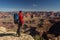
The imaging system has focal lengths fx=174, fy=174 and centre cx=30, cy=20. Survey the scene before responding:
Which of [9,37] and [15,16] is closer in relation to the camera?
[15,16]

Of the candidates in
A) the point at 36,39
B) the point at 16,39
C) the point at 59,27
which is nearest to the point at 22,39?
the point at 16,39

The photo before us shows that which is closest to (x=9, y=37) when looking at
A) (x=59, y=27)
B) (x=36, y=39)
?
(x=36, y=39)

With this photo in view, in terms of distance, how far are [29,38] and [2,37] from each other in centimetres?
192

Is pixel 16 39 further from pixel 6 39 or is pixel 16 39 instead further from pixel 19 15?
pixel 19 15

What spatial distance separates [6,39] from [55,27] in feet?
205

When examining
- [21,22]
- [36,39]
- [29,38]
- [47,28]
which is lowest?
[47,28]

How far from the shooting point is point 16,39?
11484 mm

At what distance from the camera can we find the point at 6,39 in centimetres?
1147

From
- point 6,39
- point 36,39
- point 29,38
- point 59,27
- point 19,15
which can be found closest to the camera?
point 19,15

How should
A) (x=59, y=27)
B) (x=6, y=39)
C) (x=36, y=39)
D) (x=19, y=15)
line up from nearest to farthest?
1. (x=19, y=15)
2. (x=6, y=39)
3. (x=36, y=39)
4. (x=59, y=27)

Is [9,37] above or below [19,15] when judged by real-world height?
below

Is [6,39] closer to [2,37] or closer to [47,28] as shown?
[2,37]

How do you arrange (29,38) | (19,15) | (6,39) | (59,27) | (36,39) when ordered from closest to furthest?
1. (19,15)
2. (6,39)
3. (29,38)
4. (36,39)
5. (59,27)

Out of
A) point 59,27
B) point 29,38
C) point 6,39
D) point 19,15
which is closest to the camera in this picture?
point 19,15
